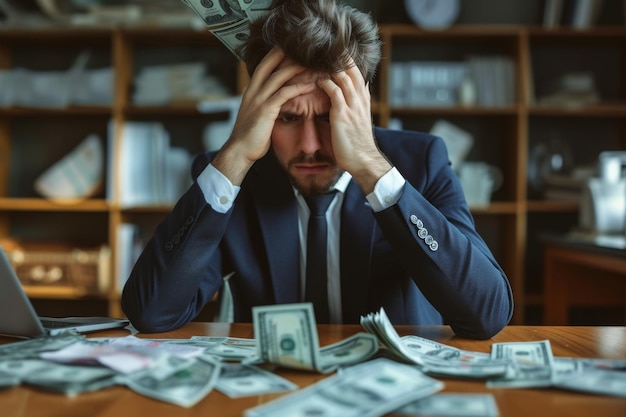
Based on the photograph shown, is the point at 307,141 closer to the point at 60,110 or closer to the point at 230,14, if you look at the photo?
the point at 230,14

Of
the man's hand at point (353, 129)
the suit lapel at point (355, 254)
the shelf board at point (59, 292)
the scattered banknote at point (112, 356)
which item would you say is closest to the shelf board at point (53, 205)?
the shelf board at point (59, 292)

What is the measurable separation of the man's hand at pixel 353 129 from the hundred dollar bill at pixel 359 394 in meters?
0.53

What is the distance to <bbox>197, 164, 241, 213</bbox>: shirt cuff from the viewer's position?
4.40ft

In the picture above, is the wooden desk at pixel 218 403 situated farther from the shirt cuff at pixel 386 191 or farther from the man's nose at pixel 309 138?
the man's nose at pixel 309 138

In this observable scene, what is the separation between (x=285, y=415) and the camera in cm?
70

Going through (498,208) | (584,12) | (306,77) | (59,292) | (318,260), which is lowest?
(59,292)

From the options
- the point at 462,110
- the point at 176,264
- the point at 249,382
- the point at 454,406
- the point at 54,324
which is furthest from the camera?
the point at 462,110

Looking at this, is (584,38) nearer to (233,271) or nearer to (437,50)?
(437,50)

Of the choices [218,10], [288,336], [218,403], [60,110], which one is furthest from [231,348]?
[60,110]

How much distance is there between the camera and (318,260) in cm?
148

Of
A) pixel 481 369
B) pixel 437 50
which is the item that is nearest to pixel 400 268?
pixel 481 369

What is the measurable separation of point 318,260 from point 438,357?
540 mm

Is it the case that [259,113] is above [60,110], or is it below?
below

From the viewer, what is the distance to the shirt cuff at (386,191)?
1265 millimetres
